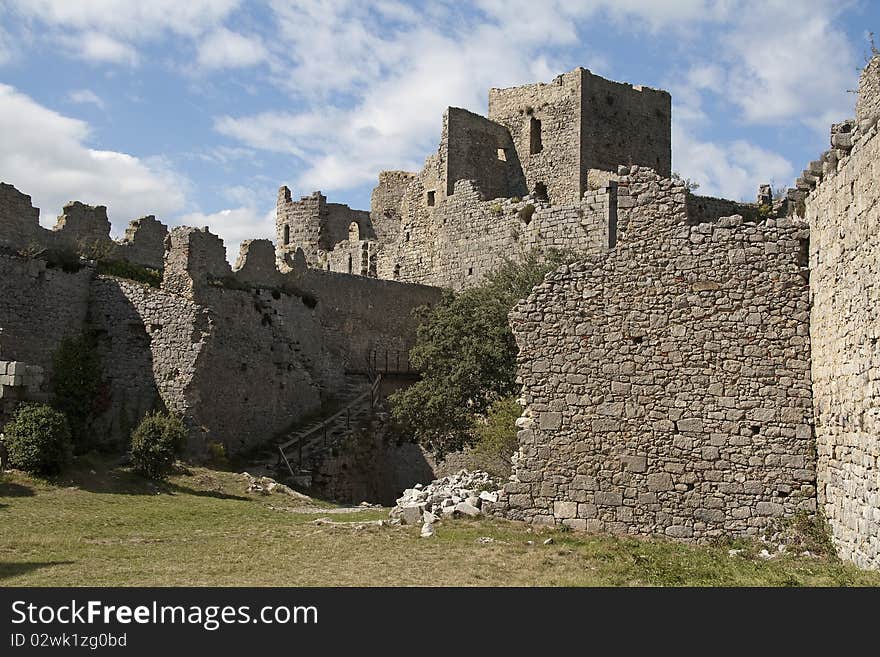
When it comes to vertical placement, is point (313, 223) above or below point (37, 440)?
above

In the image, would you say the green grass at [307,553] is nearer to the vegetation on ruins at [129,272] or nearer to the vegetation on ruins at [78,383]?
the vegetation on ruins at [78,383]

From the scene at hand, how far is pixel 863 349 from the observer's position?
1041 centimetres

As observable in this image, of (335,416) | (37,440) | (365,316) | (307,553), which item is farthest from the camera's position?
(365,316)

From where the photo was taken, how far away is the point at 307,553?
41.3ft

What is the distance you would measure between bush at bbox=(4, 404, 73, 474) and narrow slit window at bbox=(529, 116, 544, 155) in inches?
1047

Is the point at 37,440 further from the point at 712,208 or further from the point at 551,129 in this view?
the point at 551,129

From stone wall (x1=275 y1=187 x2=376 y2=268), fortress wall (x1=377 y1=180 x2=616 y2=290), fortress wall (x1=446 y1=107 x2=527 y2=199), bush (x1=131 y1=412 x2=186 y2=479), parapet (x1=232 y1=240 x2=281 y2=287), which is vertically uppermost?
fortress wall (x1=446 y1=107 x2=527 y2=199)

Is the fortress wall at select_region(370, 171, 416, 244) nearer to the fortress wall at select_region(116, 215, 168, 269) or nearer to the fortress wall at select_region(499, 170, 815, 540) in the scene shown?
the fortress wall at select_region(116, 215, 168, 269)

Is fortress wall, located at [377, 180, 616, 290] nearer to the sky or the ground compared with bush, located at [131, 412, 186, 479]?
nearer to the sky

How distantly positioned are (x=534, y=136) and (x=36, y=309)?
79.1ft

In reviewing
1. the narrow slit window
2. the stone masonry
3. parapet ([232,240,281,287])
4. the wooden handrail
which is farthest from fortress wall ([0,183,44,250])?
the narrow slit window

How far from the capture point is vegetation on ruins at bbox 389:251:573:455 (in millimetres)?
23906

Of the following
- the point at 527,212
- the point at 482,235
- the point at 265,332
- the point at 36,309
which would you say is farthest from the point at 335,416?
the point at 527,212
